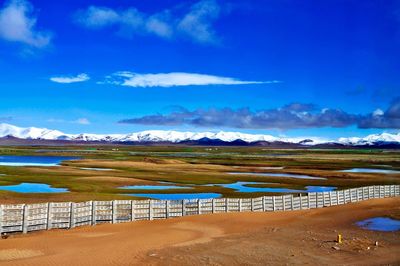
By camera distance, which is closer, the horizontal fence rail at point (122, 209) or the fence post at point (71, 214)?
the horizontal fence rail at point (122, 209)

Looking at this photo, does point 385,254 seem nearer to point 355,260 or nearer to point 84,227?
point 355,260

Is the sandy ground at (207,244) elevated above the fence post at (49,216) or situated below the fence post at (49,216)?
below

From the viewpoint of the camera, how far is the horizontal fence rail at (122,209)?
27844 mm

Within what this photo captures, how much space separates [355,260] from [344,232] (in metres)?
9.32

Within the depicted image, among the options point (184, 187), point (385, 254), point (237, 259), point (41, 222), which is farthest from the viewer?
point (184, 187)

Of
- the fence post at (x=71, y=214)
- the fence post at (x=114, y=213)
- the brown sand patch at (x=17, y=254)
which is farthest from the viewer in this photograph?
the fence post at (x=114, y=213)

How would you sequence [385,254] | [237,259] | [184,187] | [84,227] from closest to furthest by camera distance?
1. [237,259]
2. [385,254]
3. [84,227]
4. [184,187]

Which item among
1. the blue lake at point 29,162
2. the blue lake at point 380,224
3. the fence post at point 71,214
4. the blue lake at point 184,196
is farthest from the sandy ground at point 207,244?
the blue lake at point 29,162

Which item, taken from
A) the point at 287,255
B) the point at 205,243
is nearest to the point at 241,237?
the point at 205,243

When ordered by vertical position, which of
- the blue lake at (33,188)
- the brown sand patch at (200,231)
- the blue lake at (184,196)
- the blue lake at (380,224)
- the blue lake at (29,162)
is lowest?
the blue lake at (380,224)

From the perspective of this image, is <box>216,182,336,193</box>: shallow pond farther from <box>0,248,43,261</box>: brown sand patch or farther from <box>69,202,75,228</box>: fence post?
<box>0,248,43,261</box>: brown sand patch

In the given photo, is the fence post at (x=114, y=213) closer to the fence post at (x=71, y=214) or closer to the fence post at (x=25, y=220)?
the fence post at (x=71, y=214)

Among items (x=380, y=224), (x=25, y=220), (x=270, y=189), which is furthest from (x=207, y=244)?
(x=270, y=189)

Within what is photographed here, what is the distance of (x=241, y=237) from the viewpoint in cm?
2958
